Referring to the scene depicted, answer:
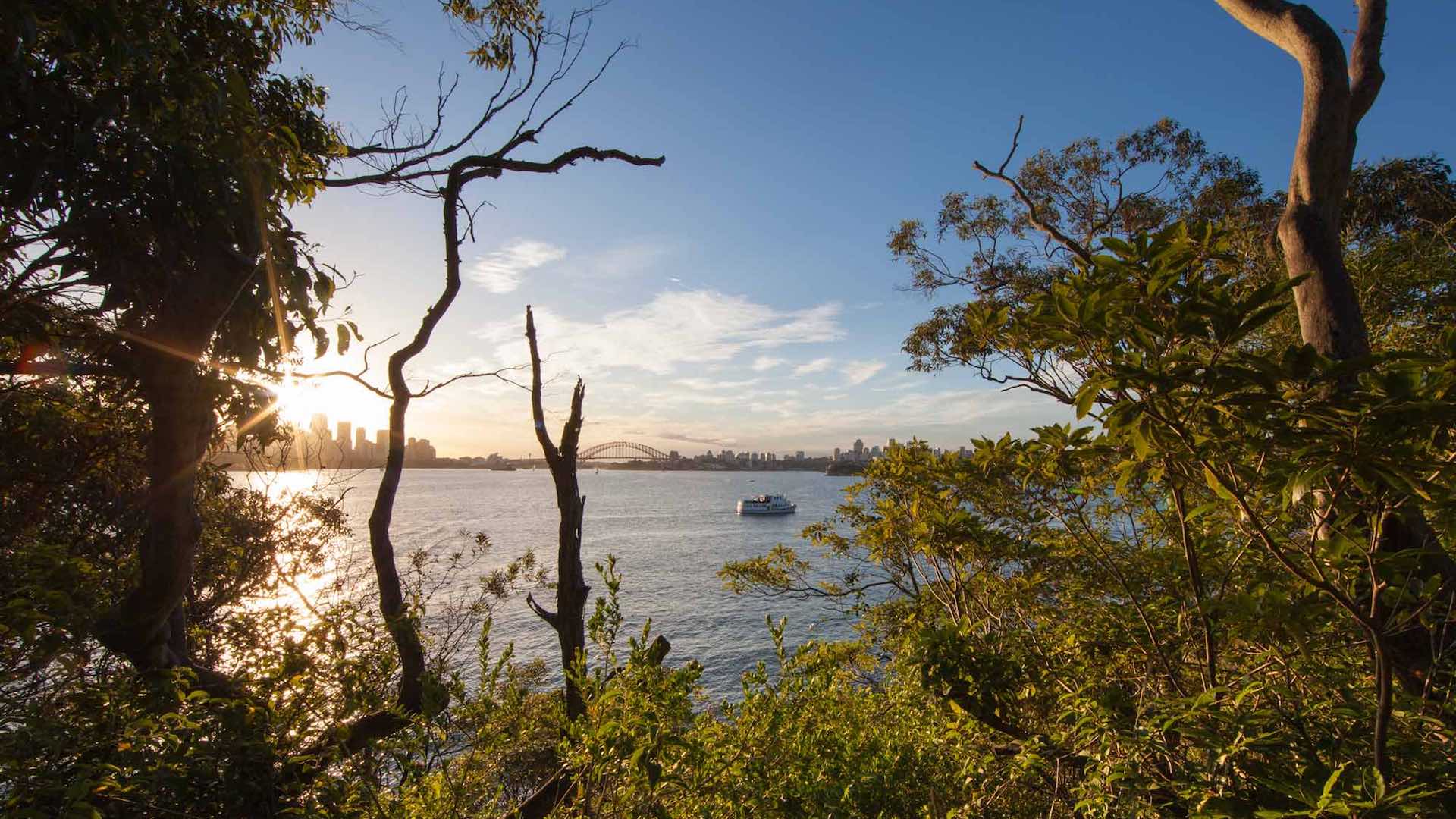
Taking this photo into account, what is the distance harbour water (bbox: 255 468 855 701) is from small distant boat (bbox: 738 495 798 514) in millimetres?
766

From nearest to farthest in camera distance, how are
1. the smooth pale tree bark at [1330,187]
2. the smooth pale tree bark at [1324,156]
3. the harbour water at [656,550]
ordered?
the smooth pale tree bark at [1330,187]
the smooth pale tree bark at [1324,156]
the harbour water at [656,550]

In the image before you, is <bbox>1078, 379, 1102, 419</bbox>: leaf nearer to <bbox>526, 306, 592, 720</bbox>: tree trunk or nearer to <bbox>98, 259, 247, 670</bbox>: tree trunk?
<bbox>98, 259, 247, 670</bbox>: tree trunk

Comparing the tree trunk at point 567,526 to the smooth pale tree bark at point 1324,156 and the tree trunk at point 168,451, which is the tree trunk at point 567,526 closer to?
the tree trunk at point 168,451

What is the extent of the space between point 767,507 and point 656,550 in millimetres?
22231

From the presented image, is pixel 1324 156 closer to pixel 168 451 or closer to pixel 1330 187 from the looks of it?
pixel 1330 187

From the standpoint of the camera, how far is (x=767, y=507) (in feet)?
193

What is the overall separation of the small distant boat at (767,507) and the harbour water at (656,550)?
766mm

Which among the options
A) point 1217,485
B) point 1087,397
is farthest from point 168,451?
point 1217,485

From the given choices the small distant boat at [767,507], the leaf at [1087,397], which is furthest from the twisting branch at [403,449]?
the small distant boat at [767,507]

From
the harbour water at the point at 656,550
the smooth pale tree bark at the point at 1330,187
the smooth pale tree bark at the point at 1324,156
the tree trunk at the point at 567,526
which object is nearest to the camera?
the smooth pale tree bark at the point at 1330,187

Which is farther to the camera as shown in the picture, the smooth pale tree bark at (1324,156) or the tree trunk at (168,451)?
the tree trunk at (168,451)

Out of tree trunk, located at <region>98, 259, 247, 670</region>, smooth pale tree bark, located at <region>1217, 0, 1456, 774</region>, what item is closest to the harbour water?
tree trunk, located at <region>98, 259, 247, 670</region>

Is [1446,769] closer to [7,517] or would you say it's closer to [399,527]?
[7,517]

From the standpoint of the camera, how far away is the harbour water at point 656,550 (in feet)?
61.5
